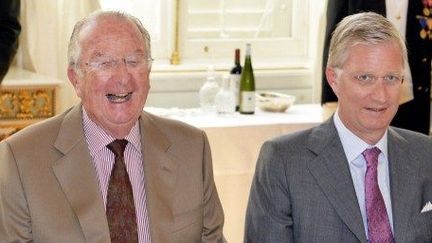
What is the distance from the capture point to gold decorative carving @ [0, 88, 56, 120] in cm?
379

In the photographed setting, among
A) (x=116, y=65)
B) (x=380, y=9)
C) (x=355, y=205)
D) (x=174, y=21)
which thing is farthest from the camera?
(x=174, y=21)

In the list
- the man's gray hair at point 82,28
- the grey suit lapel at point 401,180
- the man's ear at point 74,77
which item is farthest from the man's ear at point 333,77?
the man's ear at point 74,77

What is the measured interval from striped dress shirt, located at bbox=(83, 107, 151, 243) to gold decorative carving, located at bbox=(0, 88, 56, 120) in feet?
5.63

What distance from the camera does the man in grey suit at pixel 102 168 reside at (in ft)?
6.66

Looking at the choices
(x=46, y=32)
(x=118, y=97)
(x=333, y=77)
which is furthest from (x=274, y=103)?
(x=118, y=97)

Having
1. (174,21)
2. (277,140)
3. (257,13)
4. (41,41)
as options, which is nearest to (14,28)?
(41,41)

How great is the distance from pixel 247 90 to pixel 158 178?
216 centimetres

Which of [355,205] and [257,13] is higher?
[257,13]

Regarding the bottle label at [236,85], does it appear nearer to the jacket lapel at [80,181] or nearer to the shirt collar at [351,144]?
the shirt collar at [351,144]

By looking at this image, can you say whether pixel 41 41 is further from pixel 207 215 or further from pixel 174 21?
pixel 207 215

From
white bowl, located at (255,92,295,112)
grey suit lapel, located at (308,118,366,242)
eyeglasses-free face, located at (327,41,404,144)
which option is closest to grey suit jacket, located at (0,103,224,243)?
grey suit lapel, located at (308,118,366,242)

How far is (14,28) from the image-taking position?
3.81m

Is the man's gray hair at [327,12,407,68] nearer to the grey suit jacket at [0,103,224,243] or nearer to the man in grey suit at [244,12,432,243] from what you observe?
the man in grey suit at [244,12,432,243]

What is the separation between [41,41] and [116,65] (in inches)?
90.4
